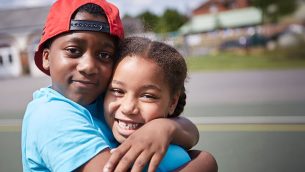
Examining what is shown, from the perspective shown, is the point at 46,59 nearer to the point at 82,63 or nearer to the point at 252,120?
the point at 82,63

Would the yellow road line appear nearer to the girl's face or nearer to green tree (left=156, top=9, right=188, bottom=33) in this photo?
green tree (left=156, top=9, right=188, bottom=33)

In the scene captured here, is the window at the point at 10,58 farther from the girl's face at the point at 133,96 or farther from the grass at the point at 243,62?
the girl's face at the point at 133,96

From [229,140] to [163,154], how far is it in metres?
4.33

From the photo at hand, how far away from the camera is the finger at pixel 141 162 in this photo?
51.4 inches

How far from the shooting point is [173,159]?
1.53 m

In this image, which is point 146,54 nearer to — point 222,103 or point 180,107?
point 180,107

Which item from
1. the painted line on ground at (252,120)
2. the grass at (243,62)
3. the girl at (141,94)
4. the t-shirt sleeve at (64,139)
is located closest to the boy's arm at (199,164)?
the girl at (141,94)

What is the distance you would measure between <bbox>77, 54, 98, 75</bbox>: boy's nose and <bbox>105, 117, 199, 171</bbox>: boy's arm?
0.93 feet

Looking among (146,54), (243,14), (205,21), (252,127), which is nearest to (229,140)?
(252,127)

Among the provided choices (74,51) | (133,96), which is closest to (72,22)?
(74,51)

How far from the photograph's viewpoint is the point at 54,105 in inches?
56.9

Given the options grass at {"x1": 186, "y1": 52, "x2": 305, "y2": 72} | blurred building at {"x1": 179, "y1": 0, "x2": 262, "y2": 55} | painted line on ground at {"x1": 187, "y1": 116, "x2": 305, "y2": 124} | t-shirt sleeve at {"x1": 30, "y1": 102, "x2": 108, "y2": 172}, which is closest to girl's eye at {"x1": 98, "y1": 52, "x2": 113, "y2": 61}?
t-shirt sleeve at {"x1": 30, "y1": 102, "x2": 108, "y2": 172}

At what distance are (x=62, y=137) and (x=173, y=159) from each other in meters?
0.43

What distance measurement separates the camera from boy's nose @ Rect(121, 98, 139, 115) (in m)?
1.52
